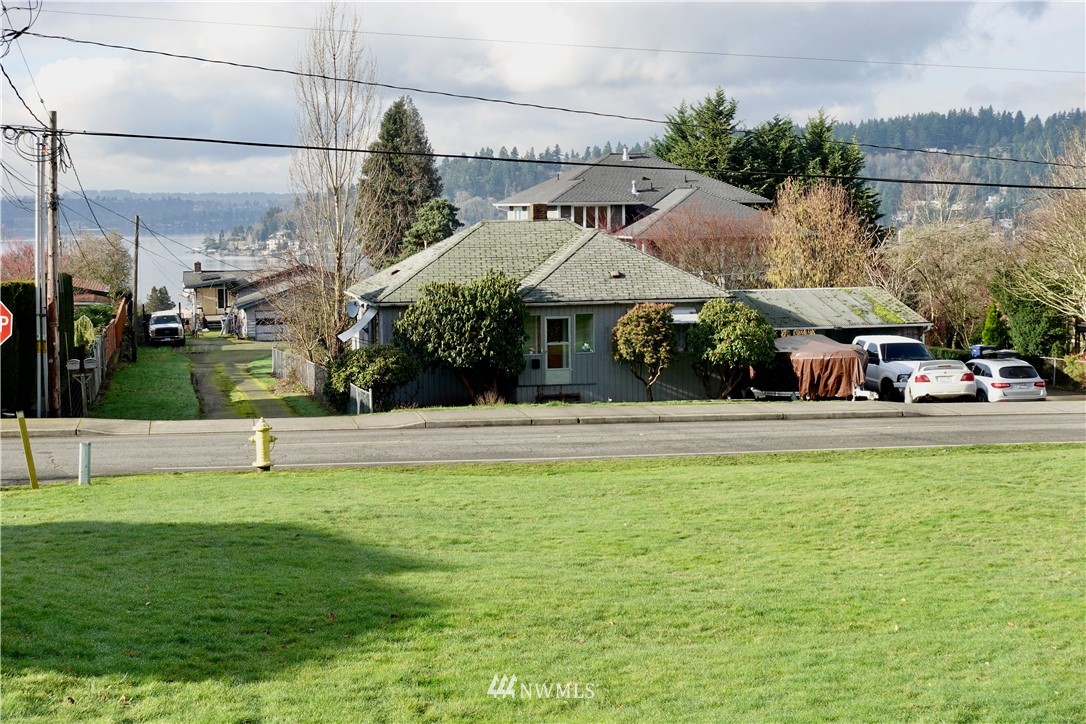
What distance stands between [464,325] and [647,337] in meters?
5.49

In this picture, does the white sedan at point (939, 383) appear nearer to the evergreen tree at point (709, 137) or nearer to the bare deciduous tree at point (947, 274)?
the bare deciduous tree at point (947, 274)

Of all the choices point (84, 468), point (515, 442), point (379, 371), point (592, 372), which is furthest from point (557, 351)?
point (84, 468)

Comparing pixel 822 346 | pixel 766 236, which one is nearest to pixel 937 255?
pixel 766 236

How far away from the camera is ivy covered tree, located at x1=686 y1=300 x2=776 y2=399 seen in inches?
1264

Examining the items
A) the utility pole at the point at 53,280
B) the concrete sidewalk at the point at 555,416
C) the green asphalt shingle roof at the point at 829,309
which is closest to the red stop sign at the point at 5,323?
the concrete sidewalk at the point at 555,416

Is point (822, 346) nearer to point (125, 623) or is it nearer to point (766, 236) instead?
point (766, 236)

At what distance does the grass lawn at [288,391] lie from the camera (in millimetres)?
33594

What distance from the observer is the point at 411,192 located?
80.1 m

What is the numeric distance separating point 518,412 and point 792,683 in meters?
19.6

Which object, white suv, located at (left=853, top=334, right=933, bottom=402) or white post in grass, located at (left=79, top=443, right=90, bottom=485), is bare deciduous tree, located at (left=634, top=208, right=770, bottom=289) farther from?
white post in grass, located at (left=79, top=443, right=90, bottom=485)

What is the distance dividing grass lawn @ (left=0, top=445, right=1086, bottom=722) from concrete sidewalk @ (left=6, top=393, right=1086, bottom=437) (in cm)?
857

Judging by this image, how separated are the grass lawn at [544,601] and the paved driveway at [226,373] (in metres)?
17.2

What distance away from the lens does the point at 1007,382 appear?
32344mm

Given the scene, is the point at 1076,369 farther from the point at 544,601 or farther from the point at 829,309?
the point at 544,601
